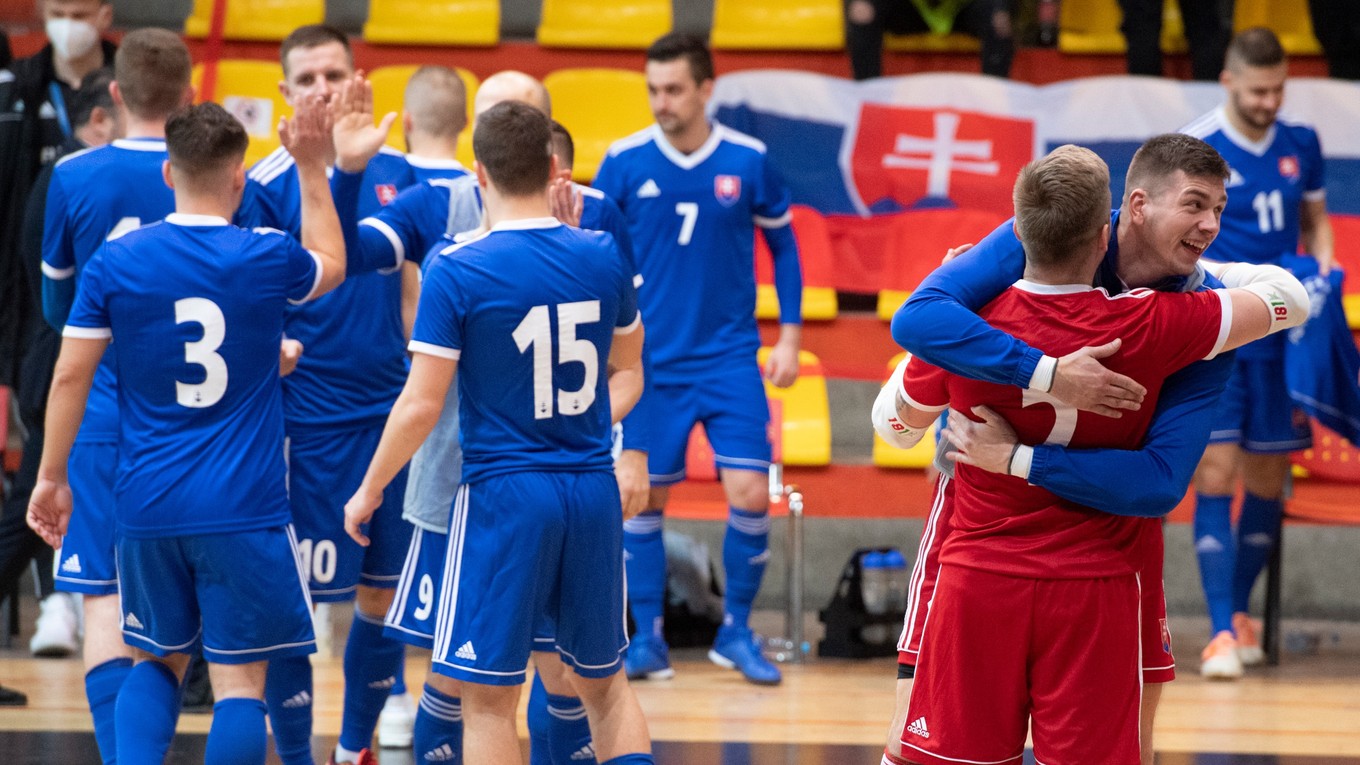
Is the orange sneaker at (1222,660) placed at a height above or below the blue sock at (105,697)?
below

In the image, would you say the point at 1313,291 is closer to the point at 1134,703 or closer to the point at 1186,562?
the point at 1186,562

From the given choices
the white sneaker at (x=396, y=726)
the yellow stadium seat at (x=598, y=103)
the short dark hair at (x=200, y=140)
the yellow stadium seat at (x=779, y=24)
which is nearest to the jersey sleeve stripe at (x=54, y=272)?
the short dark hair at (x=200, y=140)

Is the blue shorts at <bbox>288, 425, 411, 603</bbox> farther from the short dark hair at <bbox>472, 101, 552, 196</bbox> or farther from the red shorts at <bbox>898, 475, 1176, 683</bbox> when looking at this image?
the red shorts at <bbox>898, 475, 1176, 683</bbox>

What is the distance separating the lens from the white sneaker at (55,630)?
20.8 feet

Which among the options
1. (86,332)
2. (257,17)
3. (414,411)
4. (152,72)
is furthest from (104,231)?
(257,17)

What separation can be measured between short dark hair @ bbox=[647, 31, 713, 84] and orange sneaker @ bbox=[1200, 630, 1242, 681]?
116 inches

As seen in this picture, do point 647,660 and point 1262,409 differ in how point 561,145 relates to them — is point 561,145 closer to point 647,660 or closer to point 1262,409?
point 647,660

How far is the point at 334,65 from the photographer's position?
479 centimetres

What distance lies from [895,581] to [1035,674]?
3622 millimetres

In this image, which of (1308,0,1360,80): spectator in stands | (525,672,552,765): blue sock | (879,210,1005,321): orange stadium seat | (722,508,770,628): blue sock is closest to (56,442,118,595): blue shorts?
(525,672,552,765): blue sock

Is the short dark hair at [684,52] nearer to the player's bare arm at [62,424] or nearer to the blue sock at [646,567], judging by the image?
the blue sock at [646,567]

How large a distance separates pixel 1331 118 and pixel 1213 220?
6058 millimetres

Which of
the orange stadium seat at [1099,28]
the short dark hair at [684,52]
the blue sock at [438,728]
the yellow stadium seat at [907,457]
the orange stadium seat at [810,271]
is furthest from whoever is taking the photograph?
the orange stadium seat at [1099,28]

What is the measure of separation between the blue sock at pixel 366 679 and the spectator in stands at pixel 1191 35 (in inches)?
234
